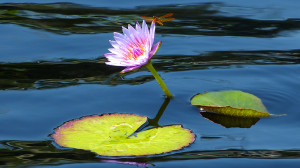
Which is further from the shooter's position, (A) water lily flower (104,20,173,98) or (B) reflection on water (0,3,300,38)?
(B) reflection on water (0,3,300,38)

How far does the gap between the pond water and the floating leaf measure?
3 centimetres

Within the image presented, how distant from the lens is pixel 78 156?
5.87 ft

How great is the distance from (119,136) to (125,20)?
6.01 feet

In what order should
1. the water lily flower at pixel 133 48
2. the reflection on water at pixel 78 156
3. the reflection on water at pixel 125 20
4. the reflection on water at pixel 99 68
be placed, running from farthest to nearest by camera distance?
the reflection on water at pixel 125 20 < the reflection on water at pixel 99 68 < the water lily flower at pixel 133 48 < the reflection on water at pixel 78 156

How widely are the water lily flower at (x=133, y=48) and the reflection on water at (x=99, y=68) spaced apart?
0.40 metres

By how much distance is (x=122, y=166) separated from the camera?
1.71 metres

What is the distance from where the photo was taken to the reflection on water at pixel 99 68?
2523 mm

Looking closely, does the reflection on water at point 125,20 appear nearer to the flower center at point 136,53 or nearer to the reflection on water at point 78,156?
the flower center at point 136,53

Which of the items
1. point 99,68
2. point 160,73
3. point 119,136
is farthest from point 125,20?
point 119,136

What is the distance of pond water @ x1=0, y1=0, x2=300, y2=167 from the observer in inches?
71.8

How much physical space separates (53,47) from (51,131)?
115 centimetres

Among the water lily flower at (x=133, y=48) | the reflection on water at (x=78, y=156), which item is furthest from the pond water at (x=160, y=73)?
the water lily flower at (x=133, y=48)

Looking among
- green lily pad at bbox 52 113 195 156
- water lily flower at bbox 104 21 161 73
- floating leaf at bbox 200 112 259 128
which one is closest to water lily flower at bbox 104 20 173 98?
water lily flower at bbox 104 21 161 73

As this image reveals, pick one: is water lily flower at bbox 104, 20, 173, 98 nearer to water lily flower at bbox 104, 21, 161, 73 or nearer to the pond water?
water lily flower at bbox 104, 21, 161, 73
